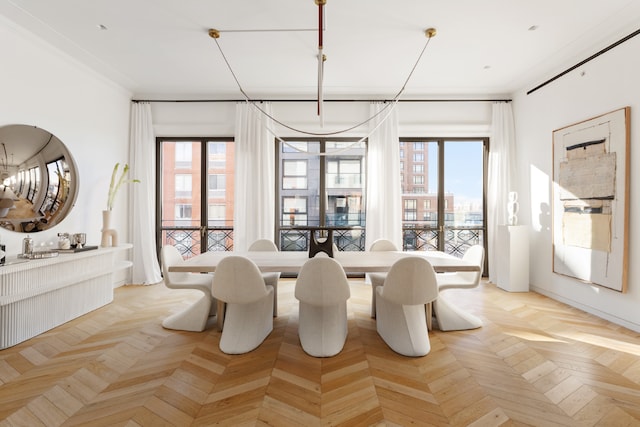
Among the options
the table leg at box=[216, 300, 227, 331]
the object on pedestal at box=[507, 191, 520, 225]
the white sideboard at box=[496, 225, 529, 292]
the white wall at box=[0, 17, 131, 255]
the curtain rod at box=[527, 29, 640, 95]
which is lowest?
the table leg at box=[216, 300, 227, 331]

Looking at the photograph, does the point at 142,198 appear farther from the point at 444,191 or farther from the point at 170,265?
the point at 444,191

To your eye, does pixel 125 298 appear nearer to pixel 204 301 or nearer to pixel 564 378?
pixel 204 301

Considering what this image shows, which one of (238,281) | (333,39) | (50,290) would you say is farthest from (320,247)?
(50,290)

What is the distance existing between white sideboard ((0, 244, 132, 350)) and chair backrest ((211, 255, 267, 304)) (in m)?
1.76

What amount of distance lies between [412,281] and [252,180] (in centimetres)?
317

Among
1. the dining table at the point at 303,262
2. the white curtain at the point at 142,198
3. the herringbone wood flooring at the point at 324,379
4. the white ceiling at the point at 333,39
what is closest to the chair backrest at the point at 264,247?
the dining table at the point at 303,262

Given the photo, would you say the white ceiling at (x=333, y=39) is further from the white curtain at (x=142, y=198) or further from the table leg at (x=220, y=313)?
the table leg at (x=220, y=313)

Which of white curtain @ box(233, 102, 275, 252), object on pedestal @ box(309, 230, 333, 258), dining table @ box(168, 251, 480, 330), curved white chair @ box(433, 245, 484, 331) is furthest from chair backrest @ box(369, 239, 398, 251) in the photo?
white curtain @ box(233, 102, 275, 252)

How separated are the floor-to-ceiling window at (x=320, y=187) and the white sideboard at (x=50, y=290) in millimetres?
2430

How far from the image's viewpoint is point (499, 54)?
3.64 metres

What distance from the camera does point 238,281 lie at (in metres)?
2.47

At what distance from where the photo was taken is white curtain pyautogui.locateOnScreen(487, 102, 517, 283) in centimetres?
472

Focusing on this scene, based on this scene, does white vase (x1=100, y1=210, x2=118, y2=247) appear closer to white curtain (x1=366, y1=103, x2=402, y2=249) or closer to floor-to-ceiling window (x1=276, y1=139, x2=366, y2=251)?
floor-to-ceiling window (x1=276, y1=139, x2=366, y2=251)

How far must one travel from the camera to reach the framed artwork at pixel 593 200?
10.1 feet
